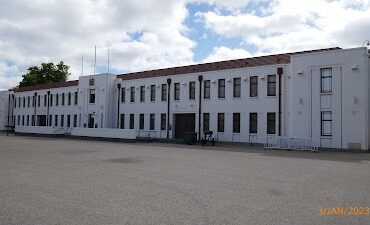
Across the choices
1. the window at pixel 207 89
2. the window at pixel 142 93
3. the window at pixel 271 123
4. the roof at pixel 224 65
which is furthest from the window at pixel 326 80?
the window at pixel 142 93

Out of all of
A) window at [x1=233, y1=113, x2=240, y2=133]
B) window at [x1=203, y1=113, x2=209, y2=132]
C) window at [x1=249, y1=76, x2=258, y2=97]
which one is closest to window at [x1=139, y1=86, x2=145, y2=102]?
window at [x1=203, y1=113, x2=209, y2=132]

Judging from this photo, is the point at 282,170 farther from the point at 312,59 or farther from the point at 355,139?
the point at 312,59

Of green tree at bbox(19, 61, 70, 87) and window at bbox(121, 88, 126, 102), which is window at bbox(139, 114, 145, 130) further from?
green tree at bbox(19, 61, 70, 87)

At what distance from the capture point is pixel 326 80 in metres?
25.8

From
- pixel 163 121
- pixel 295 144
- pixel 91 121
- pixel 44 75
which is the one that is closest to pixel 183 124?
pixel 163 121

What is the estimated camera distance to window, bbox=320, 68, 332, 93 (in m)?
25.7

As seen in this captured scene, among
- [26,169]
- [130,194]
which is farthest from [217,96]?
[130,194]

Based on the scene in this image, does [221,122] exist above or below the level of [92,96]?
below

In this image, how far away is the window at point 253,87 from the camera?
30.1 meters

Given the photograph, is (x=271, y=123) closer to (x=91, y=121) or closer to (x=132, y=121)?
(x=132, y=121)

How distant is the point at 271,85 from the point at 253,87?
5.43 ft

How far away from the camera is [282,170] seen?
44.5 ft

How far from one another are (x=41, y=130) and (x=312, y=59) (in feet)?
108

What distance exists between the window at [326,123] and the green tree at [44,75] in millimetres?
61125
